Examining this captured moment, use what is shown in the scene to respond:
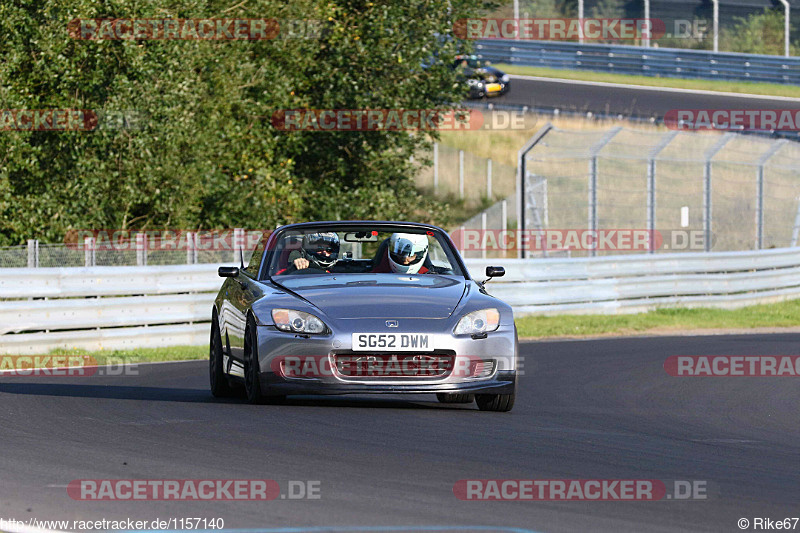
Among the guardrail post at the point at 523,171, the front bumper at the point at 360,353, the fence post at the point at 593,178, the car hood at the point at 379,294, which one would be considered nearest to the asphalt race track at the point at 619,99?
the fence post at the point at 593,178

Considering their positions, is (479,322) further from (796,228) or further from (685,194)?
(796,228)

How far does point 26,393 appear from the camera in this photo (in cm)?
1102

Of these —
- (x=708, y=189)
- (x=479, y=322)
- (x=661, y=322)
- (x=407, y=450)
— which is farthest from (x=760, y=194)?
(x=407, y=450)

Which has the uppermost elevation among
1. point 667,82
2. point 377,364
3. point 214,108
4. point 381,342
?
point 214,108

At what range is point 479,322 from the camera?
9.33m

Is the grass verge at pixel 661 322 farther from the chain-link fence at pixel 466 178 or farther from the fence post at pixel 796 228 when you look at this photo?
the chain-link fence at pixel 466 178

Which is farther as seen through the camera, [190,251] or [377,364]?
[190,251]

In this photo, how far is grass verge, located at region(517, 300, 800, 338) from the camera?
20.1 metres

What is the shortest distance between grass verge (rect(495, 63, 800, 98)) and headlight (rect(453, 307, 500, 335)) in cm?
3397

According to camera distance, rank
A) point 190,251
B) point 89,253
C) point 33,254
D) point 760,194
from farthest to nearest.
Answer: point 760,194, point 190,251, point 89,253, point 33,254

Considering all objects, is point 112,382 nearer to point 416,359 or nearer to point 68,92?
point 416,359

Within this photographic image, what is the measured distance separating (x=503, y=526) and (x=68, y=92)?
1789 cm

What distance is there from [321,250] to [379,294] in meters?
1.16

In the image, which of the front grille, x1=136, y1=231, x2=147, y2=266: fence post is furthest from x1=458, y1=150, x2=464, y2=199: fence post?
the front grille
